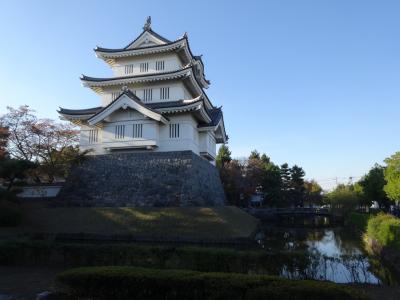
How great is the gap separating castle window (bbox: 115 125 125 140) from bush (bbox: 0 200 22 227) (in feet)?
26.4

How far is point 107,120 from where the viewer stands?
24531 millimetres

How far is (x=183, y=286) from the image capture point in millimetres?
5965

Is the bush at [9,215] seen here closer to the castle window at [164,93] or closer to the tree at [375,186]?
the castle window at [164,93]

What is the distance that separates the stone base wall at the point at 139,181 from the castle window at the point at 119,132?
1350mm

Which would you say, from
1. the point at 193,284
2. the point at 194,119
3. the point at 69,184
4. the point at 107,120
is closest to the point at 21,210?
the point at 69,184

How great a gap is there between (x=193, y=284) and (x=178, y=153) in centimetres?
1793

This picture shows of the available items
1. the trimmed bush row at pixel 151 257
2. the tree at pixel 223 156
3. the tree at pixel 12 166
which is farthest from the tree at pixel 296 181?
the trimmed bush row at pixel 151 257

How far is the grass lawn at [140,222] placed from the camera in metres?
17.7

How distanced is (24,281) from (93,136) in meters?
18.7

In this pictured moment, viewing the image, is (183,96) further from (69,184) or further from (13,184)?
(13,184)

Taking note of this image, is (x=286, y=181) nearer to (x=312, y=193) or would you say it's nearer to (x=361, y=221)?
(x=312, y=193)

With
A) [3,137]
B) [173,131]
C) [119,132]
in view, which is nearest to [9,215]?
[119,132]

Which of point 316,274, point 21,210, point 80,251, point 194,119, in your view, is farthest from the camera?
point 194,119

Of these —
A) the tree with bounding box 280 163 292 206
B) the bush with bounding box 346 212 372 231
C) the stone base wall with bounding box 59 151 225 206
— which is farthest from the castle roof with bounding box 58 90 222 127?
the tree with bounding box 280 163 292 206
